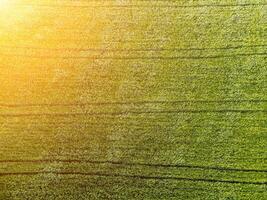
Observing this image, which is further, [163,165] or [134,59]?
[134,59]

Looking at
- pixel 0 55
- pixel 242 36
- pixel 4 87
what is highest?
pixel 242 36

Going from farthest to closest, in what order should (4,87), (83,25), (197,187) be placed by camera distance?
(83,25) < (4,87) < (197,187)

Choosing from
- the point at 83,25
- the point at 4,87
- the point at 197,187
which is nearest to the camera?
the point at 197,187

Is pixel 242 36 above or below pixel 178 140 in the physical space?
above

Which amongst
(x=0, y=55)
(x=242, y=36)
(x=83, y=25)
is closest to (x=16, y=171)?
(x=0, y=55)

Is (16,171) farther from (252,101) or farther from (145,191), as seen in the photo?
(252,101)

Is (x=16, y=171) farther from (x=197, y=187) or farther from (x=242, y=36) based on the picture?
(x=242, y=36)
